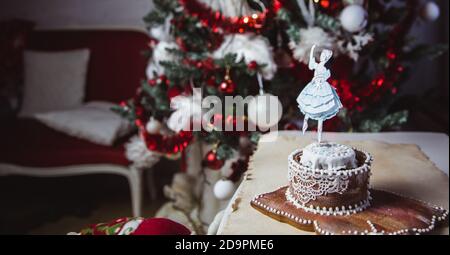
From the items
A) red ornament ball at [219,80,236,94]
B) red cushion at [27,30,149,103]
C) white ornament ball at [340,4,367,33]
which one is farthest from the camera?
red cushion at [27,30,149,103]

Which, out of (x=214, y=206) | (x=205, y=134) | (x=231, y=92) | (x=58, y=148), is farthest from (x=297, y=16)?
(x=58, y=148)

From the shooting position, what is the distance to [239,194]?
81cm

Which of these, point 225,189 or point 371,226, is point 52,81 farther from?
point 371,226

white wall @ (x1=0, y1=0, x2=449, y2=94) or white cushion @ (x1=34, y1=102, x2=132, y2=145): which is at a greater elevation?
white wall @ (x1=0, y1=0, x2=449, y2=94)

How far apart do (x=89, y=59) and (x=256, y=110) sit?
1290 mm

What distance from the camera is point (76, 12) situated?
263 centimetres

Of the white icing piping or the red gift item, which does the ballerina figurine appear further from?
the red gift item

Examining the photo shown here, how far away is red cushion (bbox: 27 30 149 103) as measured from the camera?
2461mm

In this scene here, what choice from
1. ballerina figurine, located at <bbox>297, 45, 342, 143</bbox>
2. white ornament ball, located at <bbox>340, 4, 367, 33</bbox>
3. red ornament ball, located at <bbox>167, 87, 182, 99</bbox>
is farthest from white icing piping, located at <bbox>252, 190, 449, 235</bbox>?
red ornament ball, located at <bbox>167, 87, 182, 99</bbox>

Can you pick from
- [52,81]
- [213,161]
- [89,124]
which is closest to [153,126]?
[213,161]

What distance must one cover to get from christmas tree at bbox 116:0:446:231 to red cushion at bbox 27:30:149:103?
634 millimetres

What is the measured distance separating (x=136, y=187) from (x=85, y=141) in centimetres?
28

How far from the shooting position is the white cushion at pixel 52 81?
91.4 inches

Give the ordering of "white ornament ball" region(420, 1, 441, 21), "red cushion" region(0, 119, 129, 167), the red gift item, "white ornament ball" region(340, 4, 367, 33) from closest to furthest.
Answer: the red gift item
"white ornament ball" region(340, 4, 367, 33)
"white ornament ball" region(420, 1, 441, 21)
"red cushion" region(0, 119, 129, 167)
